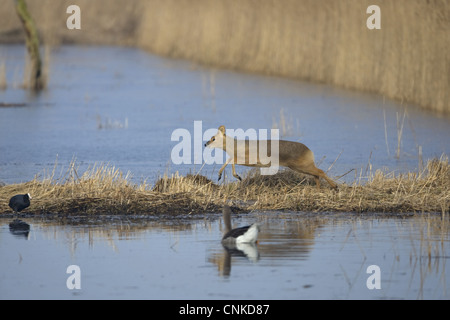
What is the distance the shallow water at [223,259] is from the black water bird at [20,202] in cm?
21

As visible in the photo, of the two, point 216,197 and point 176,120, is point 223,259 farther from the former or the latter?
point 176,120

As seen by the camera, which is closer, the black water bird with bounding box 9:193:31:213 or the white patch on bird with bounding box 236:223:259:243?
the white patch on bird with bounding box 236:223:259:243

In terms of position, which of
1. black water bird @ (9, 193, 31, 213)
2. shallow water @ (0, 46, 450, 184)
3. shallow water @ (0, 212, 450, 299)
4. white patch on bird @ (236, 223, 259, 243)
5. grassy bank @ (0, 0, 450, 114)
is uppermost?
grassy bank @ (0, 0, 450, 114)

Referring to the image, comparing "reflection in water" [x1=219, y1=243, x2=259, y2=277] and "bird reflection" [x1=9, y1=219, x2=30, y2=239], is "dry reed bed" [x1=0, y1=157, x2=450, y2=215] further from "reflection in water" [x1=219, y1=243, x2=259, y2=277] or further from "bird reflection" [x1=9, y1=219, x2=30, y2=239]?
"reflection in water" [x1=219, y1=243, x2=259, y2=277]

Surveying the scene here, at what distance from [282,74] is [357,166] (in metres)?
14.2

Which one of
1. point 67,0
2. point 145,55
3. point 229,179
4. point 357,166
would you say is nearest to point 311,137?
point 357,166

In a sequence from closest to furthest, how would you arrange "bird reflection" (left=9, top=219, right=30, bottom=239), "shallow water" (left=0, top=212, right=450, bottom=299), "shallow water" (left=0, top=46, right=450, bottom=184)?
"shallow water" (left=0, top=212, right=450, bottom=299) → "bird reflection" (left=9, top=219, right=30, bottom=239) → "shallow water" (left=0, top=46, right=450, bottom=184)

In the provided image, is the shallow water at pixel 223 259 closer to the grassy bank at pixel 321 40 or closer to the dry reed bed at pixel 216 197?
the dry reed bed at pixel 216 197

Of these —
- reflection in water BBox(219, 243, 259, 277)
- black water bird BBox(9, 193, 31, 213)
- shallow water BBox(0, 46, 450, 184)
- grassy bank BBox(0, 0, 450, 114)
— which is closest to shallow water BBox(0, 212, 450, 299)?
reflection in water BBox(219, 243, 259, 277)

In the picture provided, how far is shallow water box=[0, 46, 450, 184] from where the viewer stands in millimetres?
15242

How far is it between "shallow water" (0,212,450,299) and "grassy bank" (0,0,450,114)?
20.7 ft

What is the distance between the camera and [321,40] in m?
25.7

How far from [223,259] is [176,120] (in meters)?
12.4
